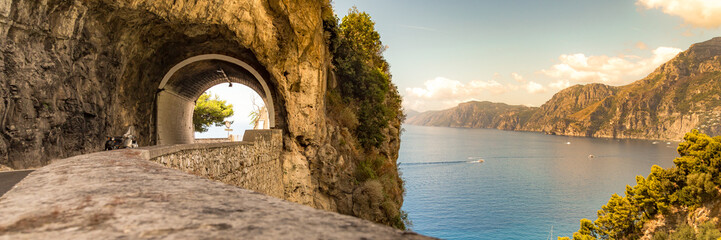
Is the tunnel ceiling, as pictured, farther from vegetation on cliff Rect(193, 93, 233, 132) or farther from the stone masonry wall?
vegetation on cliff Rect(193, 93, 233, 132)

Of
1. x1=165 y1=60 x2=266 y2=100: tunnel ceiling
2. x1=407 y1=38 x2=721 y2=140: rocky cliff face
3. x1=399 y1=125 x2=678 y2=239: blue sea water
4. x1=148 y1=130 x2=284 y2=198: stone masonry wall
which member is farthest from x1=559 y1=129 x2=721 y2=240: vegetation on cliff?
x1=407 y1=38 x2=721 y2=140: rocky cliff face

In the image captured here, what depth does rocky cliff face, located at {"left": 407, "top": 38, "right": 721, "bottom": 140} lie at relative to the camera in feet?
430

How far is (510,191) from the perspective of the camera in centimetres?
5678

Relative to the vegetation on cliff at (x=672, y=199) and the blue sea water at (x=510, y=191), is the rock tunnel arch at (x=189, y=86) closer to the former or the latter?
the blue sea water at (x=510, y=191)

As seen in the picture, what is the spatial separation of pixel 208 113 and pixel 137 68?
2319 centimetres

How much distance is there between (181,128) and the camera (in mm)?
18281

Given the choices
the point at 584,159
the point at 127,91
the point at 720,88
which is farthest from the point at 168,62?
the point at 720,88

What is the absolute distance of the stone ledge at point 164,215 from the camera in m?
1.12

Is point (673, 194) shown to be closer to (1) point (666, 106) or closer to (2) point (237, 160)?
(2) point (237, 160)

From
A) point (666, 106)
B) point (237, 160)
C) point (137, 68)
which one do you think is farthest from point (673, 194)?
point (666, 106)

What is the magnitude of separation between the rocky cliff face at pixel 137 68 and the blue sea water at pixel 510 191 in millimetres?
21292

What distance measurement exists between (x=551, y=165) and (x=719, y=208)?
59.0 m

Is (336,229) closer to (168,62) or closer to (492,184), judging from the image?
(168,62)

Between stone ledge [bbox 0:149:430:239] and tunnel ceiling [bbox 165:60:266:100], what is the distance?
47.4ft
